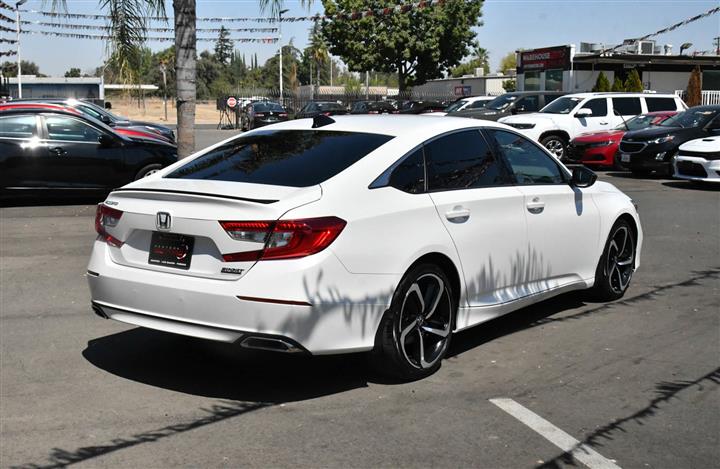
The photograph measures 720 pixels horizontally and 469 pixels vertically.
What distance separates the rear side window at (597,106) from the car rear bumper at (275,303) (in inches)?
722

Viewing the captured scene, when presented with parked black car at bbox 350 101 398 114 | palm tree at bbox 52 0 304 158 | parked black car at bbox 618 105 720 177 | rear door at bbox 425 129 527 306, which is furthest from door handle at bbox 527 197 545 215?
parked black car at bbox 350 101 398 114

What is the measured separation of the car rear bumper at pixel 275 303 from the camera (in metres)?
4.62

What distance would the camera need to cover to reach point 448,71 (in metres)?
62.9

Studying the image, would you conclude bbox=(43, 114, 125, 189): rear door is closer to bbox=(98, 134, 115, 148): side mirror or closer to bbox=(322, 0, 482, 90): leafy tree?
bbox=(98, 134, 115, 148): side mirror

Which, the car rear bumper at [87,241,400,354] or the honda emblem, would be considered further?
the honda emblem

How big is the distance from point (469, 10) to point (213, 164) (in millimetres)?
55629

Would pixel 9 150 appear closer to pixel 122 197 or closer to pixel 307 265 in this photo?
pixel 122 197

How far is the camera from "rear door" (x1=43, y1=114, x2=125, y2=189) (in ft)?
43.3

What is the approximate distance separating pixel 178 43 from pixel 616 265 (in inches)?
251

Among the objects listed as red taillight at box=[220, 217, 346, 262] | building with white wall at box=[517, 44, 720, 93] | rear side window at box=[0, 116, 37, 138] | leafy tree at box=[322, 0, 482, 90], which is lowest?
red taillight at box=[220, 217, 346, 262]

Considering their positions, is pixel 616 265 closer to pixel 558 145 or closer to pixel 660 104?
pixel 558 145

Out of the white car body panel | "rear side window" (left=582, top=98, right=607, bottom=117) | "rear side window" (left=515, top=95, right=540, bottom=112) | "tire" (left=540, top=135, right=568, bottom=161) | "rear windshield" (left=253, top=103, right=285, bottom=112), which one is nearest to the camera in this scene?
the white car body panel

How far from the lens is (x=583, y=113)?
21234 mm

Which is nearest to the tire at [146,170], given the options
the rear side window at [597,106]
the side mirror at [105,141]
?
the side mirror at [105,141]
